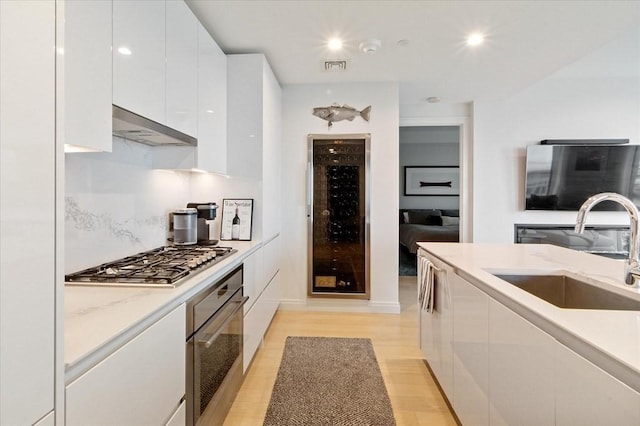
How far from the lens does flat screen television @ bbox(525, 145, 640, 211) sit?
12.5ft

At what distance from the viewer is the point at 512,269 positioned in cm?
155

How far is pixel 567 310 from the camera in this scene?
940 millimetres

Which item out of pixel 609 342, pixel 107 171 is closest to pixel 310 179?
pixel 107 171

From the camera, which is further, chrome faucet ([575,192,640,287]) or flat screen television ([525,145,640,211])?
flat screen television ([525,145,640,211])

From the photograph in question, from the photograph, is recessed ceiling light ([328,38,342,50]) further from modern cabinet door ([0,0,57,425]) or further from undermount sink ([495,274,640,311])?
modern cabinet door ([0,0,57,425])

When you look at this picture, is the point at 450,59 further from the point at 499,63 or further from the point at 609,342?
the point at 609,342

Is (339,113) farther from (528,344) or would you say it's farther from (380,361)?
(528,344)

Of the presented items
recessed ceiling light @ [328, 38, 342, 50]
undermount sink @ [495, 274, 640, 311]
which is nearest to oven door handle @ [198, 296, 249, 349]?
undermount sink @ [495, 274, 640, 311]

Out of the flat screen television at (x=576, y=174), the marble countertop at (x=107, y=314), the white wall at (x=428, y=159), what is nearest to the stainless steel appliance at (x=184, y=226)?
the marble countertop at (x=107, y=314)

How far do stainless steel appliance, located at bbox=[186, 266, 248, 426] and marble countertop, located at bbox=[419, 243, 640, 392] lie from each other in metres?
1.21

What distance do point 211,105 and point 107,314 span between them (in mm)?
1731

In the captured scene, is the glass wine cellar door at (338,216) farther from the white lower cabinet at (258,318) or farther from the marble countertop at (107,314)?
the marble countertop at (107,314)

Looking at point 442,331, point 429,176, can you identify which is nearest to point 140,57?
point 442,331

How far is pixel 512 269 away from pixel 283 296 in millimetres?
2462
